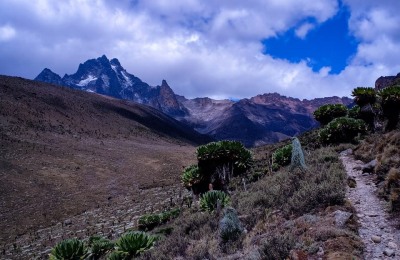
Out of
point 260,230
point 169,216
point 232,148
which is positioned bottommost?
point 169,216

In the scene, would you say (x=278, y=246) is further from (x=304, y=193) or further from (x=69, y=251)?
(x=69, y=251)

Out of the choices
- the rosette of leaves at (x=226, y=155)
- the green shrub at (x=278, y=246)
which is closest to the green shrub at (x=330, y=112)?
the rosette of leaves at (x=226, y=155)

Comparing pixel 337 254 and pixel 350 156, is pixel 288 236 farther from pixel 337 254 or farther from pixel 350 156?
pixel 350 156

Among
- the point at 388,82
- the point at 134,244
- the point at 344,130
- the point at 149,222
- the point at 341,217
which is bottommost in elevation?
the point at 149,222

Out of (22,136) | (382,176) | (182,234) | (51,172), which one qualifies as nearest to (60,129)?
(22,136)

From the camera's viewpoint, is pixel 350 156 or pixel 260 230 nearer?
pixel 260 230

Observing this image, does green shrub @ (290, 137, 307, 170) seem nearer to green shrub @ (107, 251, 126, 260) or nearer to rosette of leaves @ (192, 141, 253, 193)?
rosette of leaves @ (192, 141, 253, 193)

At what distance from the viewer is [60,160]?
A: 4197 centimetres

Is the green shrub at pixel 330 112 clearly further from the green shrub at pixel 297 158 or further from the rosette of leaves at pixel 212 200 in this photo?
the rosette of leaves at pixel 212 200

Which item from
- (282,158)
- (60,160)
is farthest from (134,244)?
(60,160)

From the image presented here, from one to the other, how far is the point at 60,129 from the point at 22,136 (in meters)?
11.5

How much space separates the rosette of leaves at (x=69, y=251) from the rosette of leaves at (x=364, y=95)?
16.8 m

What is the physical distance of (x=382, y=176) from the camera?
9891mm

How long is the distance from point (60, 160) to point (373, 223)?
3993 cm
